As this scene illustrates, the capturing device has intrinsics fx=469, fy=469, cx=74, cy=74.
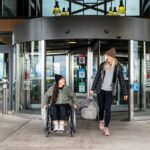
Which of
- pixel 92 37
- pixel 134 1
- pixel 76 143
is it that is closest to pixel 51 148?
pixel 76 143

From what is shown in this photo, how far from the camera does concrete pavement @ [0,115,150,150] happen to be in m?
8.47

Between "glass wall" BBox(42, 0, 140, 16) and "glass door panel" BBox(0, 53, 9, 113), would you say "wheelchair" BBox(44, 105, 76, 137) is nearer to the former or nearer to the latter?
"glass door panel" BBox(0, 53, 9, 113)

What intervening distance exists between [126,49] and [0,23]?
196 inches

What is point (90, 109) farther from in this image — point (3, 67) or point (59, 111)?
point (3, 67)

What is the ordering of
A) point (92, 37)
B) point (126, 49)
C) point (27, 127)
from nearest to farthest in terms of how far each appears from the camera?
1. point (27, 127)
2. point (92, 37)
3. point (126, 49)

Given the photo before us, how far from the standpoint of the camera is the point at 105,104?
9797 mm

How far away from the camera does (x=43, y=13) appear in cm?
1738

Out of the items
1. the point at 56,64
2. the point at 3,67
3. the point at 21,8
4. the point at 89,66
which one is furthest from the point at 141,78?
the point at 21,8

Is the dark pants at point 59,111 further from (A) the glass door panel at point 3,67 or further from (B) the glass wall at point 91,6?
(B) the glass wall at point 91,6

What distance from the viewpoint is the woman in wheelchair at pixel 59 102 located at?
31.1ft

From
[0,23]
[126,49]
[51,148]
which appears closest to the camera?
[51,148]

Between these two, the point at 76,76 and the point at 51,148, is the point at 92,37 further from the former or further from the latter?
the point at 51,148

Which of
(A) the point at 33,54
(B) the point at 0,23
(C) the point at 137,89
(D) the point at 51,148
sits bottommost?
(D) the point at 51,148

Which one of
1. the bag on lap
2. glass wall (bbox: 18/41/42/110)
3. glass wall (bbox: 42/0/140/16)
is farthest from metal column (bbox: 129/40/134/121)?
glass wall (bbox: 42/0/140/16)
